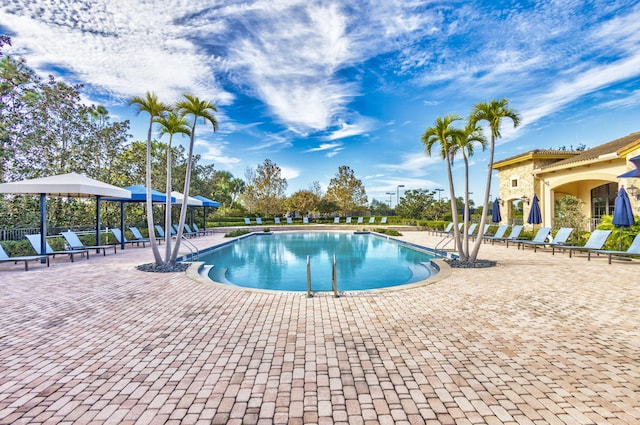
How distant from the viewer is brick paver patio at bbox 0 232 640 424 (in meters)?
2.22

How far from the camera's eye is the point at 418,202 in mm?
28484

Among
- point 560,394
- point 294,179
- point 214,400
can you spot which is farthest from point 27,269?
point 294,179

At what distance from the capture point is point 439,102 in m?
18.3

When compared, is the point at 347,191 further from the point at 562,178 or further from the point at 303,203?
the point at 562,178

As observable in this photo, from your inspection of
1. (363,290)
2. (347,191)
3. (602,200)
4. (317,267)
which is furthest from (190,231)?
(602,200)

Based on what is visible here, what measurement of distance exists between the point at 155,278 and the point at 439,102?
1766cm

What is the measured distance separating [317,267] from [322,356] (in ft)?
22.1

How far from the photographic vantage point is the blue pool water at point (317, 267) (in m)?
7.73

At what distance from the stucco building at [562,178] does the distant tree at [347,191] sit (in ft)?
61.0

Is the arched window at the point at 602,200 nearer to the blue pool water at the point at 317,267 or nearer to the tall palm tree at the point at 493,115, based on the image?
the blue pool water at the point at 317,267

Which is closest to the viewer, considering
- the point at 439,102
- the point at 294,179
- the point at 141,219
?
the point at 439,102

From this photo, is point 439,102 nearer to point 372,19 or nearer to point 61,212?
point 372,19

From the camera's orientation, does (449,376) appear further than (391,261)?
No

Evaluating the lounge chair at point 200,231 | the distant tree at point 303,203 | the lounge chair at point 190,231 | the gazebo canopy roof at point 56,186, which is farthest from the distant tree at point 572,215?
the distant tree at point 303,203
